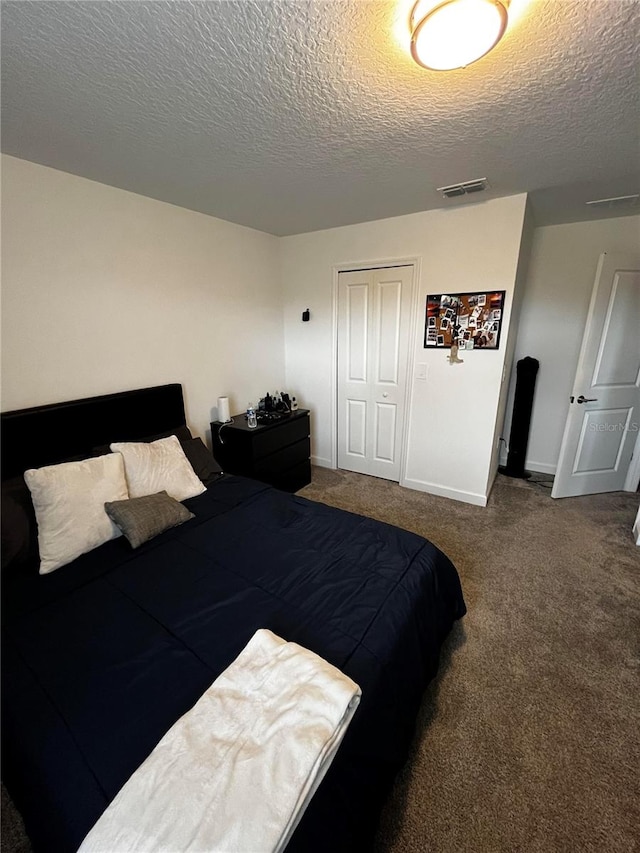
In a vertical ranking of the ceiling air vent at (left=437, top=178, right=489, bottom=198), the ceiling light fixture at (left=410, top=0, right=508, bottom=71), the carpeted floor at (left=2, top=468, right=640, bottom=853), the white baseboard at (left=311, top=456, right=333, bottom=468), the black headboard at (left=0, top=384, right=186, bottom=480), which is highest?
the ceiling air vent at (left=437, top=178, right=489, bottom=198)

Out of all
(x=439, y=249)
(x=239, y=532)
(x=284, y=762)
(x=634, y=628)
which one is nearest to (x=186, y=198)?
(x=439, y=249)

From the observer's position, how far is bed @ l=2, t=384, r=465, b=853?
2.85ft

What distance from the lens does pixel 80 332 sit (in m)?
2.17

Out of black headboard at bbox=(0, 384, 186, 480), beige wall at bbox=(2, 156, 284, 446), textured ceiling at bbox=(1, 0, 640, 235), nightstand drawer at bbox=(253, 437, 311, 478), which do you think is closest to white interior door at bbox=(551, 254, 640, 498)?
textured ceiling at bbox=(1, 0, 640, 235)

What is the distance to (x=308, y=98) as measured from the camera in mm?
1411

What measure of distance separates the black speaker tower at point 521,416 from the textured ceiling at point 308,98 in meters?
1.54

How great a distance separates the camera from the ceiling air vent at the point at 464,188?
2.21m

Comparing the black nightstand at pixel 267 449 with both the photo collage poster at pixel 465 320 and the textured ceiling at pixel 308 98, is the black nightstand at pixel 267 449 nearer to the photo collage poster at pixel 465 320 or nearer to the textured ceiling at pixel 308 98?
the photo collage poster at pixel 465 320

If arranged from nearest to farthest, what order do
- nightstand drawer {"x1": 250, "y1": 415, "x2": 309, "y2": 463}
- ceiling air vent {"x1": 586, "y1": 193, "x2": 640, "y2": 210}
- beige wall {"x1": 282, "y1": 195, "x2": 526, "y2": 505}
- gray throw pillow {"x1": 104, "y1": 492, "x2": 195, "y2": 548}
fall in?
gray throw pillow {"x1": 104, "y1": 492, "x2": 195, "y2": 548}
ceiling air vent {"x1": 586, "y1": 193, "x2": 640, "y2": 210}
beige wall {"x1": 282, "y1": 195, "x2": 526, "y2": 505}
nightstand drawer {"x1": 250, "y1": 415, "x2": 309, "y2": 463}

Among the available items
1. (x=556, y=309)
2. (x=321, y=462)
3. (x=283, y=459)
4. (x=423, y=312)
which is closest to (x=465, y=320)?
(x=423, y=312)

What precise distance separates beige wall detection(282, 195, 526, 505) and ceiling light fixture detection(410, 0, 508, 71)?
1655 mm

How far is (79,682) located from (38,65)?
2072 mm

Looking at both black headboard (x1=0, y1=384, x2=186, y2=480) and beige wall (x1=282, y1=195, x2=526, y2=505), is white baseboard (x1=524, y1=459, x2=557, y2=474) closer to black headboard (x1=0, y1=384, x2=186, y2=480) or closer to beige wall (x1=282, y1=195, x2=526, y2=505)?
beige wall (x1=282, y1=195, x2=526, y2=505)

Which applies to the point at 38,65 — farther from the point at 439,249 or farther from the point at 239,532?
the point at 439,249
